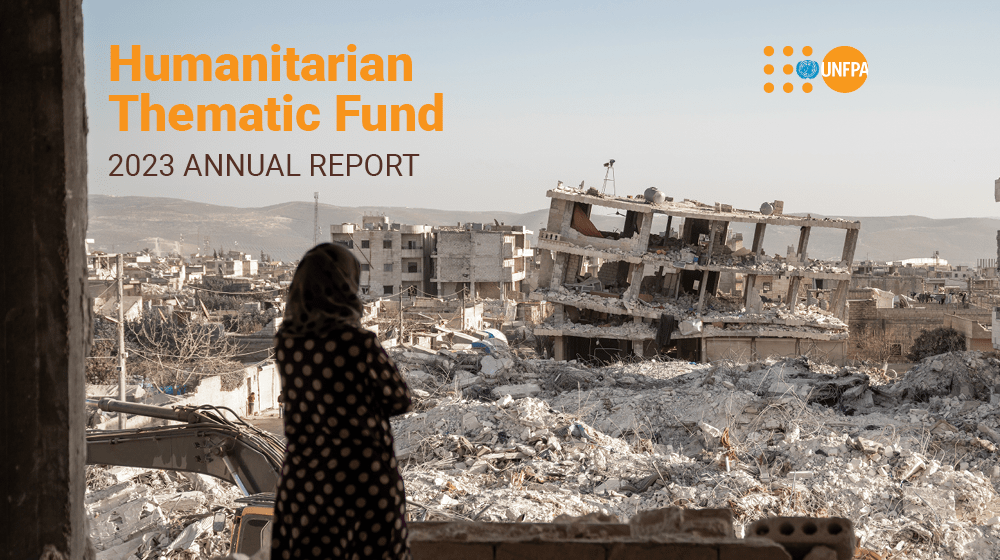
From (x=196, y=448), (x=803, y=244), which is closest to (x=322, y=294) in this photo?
(x=196, y=448)

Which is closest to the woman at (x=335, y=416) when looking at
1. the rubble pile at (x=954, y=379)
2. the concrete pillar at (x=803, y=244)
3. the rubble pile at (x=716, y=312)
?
the rubble pile at (x=954, y=379)

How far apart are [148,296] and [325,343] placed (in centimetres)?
3973

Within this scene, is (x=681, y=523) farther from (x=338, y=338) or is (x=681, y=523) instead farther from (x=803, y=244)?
(x=803, y=244)

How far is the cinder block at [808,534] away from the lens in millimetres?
3314

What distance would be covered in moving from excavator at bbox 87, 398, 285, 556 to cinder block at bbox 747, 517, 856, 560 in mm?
4248

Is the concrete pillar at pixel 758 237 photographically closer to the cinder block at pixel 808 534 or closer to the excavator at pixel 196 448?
the excavator at pixel 196 448

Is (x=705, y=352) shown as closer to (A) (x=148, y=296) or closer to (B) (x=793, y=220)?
(B) (x=793, y=220)

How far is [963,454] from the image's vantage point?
1030 centimetres

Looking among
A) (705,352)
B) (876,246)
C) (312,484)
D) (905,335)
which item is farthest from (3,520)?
(876,246)

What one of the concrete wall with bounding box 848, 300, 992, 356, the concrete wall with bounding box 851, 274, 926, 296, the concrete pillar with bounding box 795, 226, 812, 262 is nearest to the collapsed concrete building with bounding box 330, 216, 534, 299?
the concrete wall with bounding box 851, 274, 926, 296

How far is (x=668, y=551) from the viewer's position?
3309 mm

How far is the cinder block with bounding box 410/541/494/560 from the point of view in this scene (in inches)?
134

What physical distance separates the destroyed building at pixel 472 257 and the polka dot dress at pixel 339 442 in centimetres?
5170

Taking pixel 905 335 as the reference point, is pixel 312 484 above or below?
above
